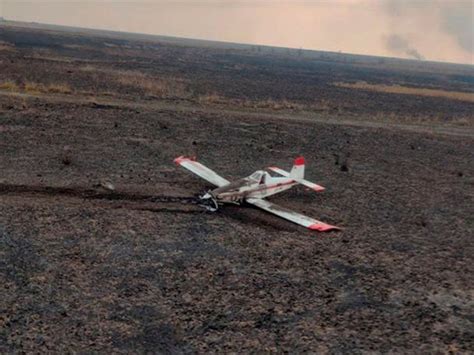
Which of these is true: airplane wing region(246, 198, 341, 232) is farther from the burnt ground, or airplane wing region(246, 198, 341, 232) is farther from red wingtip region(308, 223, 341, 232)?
the burnt ground

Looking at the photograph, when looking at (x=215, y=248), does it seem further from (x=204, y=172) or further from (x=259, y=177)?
(x=204, y=172)

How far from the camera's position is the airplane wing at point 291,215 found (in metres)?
16.0

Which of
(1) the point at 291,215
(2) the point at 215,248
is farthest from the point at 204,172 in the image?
(2) the point at 215,248

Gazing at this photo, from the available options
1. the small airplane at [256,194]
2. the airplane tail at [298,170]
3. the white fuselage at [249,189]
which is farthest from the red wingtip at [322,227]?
the airplane tail at [298,170]

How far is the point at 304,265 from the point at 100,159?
12.2 meters

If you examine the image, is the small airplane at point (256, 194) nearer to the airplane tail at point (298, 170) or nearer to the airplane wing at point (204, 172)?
the airplane wing at point (204, 172)

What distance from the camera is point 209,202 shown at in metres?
17.9

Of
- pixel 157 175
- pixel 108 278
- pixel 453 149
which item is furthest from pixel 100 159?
pixel 453 149

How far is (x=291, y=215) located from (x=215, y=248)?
11.2 feet

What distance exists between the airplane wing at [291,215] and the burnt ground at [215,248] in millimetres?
286

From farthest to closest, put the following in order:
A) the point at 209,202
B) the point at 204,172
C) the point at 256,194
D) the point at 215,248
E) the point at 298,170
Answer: the point at 204,172 → the point at 298,170 → the point at 256,194 → the point at 209,202 → the point at 215,248

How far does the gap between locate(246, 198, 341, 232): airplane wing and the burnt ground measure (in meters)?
0.29

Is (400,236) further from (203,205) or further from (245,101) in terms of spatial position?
(245,101)

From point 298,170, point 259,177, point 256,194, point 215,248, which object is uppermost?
point 298,170
